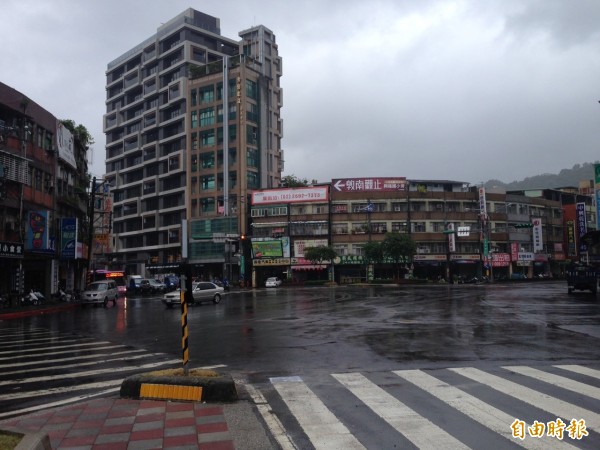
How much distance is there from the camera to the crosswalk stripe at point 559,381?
7.39 meters

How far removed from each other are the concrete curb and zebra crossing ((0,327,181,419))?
3.07 feet

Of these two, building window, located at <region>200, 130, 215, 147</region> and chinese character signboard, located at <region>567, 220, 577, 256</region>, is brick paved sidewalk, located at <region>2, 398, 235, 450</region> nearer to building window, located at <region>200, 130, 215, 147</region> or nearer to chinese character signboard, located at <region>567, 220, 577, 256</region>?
building window, located at <region>200, 130, 215, 147</region>

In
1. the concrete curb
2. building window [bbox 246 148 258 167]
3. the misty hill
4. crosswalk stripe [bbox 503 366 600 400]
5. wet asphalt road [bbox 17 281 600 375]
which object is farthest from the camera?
the misty hill

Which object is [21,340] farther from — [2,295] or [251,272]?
[251,272]

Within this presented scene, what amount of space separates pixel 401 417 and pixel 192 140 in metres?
79.8

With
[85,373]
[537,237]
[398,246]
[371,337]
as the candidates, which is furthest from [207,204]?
[85,373]

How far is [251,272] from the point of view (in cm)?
7669

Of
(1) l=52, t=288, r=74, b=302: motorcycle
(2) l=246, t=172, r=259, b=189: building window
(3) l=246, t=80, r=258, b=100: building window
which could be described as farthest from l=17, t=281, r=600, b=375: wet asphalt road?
(3) l=246, t=80, r=258, b=100: building window

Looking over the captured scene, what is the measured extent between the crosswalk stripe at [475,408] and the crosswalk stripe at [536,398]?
0.65 m

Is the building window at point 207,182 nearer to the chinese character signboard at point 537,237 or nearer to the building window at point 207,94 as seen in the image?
the building window at point 207,94

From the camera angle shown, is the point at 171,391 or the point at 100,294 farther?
the point at 100,294

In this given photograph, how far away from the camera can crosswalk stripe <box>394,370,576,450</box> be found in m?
5.37

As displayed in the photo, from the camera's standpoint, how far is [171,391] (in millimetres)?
7359

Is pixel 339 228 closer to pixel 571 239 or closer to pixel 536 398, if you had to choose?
pixel 571 239
